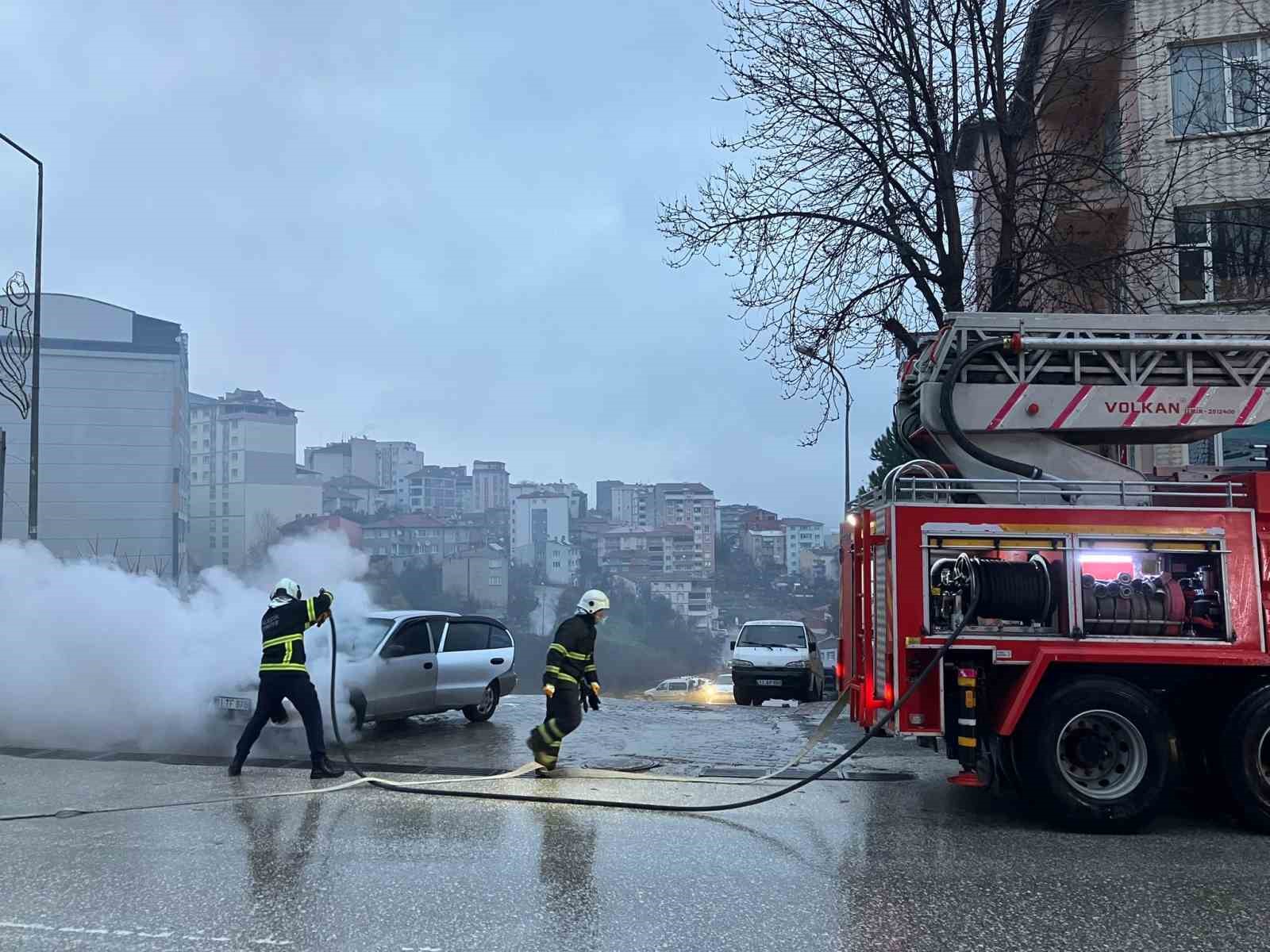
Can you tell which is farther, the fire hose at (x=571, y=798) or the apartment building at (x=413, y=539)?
the apartment building at (x=413, y=539)

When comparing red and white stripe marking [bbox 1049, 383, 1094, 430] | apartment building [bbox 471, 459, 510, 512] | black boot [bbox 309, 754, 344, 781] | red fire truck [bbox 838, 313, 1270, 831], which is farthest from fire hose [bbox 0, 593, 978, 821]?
apartment building [bbox 471, 459, 510, 512]

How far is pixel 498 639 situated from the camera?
14.1 metres

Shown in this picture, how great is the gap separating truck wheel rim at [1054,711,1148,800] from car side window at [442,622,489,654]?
781cm

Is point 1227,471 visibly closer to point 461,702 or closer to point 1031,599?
point 1031,599

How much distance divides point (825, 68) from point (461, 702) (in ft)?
31.6

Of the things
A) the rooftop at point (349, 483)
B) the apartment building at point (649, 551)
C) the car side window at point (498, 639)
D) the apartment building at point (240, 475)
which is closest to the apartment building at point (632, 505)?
the apartment building at point (649, 551)

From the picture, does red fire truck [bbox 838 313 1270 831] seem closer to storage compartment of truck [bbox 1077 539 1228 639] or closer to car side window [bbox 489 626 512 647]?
storage compartment of truck [bbox 1077 539 1228 639]

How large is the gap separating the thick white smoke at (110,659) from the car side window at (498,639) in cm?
247

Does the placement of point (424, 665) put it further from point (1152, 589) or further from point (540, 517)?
point (540, 517)

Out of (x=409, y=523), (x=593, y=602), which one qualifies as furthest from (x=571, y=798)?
(x=409, y=523)

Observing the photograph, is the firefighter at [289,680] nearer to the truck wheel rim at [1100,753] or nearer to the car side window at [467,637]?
the car side window at [467,637]

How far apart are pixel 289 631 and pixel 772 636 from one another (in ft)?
40.0

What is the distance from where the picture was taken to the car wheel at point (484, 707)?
13500mm

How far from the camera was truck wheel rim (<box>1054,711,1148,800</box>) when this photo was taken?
24.2ft
